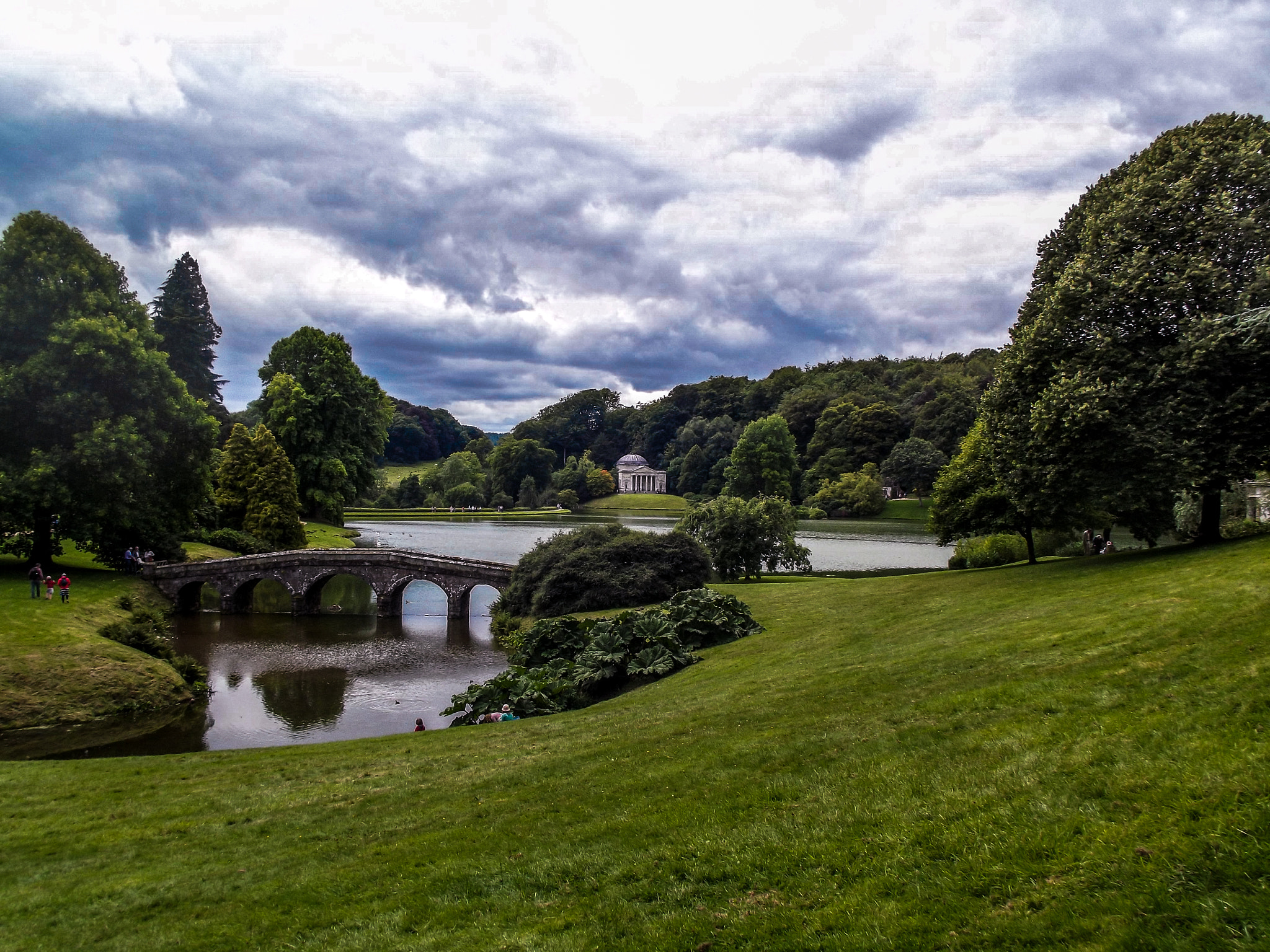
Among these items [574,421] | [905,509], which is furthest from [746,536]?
[574,421]

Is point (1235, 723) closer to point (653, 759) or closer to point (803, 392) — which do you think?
point (653, 759)

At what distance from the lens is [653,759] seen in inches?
419

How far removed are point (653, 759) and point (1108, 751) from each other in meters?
5.74

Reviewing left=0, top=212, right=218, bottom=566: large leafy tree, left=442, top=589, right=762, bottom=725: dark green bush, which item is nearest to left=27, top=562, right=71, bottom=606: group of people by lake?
left=0, top=212, right=218, bottom=566: large leafy tree

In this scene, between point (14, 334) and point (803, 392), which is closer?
point (14, 334)

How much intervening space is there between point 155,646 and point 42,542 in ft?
33.9

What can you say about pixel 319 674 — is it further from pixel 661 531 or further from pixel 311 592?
pixel 661 531

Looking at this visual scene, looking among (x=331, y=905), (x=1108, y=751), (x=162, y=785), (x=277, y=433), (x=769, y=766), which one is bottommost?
(x=162, y=785)

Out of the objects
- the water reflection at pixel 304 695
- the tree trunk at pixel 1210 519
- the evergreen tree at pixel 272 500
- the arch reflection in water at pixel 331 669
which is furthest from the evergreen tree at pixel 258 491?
the tree trunk at pixel 1210 519

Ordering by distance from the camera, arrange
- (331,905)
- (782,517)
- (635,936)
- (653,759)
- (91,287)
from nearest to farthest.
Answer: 1. (635,936)
2. (331,905)
3. (653,759)
4. (91,287)
5. (782,517)

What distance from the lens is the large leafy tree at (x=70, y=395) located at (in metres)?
29.9

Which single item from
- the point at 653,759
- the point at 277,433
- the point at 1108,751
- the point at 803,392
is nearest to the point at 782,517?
the point at 653,759

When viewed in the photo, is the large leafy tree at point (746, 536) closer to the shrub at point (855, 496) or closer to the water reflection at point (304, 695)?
the water reflection at point (304, 695)

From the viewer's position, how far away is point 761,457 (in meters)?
104
